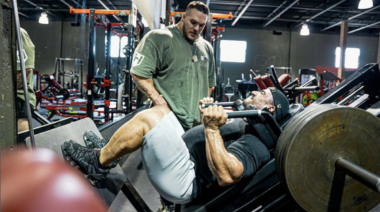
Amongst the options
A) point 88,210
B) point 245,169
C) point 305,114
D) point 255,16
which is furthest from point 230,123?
point 255,16

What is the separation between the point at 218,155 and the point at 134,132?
376mm

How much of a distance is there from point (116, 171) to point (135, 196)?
23 cm

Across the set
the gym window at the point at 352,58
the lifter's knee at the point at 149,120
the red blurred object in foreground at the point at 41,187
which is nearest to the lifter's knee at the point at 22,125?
the lifter's knee at the point at 149,120

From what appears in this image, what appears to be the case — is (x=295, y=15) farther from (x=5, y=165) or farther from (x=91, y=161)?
(x=5, y=165)

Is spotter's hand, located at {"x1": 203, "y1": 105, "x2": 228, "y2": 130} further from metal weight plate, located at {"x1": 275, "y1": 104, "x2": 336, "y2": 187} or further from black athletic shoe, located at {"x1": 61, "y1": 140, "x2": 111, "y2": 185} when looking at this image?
black athletic shoe, located at {"x1": 61, "y1": 140, "x2": 111, "y2": 185}

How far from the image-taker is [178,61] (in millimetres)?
1996

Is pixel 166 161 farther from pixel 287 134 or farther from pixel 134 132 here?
pixel 287 134

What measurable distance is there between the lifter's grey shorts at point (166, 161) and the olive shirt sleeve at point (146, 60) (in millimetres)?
704

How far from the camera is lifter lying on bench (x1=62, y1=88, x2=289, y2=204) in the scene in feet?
4.04

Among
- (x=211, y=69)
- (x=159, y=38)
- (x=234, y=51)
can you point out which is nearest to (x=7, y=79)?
(x=159, y=38)

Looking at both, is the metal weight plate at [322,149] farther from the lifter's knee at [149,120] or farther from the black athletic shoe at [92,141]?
the black athletic shoe at [92,141]

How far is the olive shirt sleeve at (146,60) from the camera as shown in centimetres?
190

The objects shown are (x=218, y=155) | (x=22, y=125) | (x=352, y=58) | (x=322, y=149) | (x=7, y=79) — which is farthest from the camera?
(x=352, y=58)

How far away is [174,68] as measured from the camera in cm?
200
